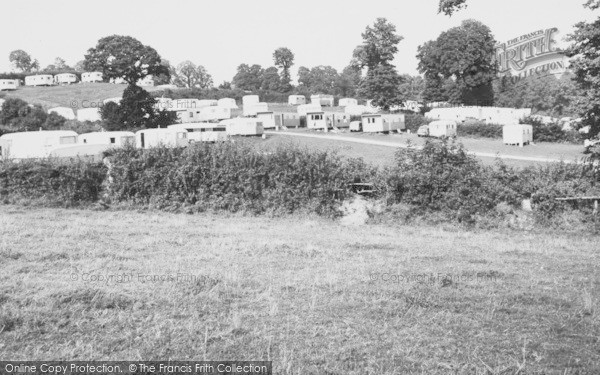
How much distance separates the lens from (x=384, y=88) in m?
71.5

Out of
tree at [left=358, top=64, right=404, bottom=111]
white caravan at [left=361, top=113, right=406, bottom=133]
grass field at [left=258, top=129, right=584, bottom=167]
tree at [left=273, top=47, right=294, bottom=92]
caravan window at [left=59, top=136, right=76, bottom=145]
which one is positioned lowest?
grass field at [left=258, top=129, right=584, bottom=167]

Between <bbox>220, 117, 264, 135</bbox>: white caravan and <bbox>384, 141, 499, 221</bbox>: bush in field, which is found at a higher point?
<bbox>220, 117, 264, 135</bbox>: white caravan

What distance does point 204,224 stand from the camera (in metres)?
16.0

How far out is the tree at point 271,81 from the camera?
407ft

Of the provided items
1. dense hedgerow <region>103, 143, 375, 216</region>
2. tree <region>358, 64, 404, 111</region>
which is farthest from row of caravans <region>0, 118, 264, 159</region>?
tree <region>358, 64, 404, 111</region>

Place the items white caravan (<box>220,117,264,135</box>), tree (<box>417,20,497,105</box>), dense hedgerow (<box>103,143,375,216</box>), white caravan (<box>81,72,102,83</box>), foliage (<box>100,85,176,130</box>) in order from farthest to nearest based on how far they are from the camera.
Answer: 1. white caravan (<box>81,72,102,83</box>)
2. tree (<box>417,20,497,105</box>)
3. foliage (<box>100,85,176,130</box>)
4. white caravan (<box>220,117,264,135</box>)
5. dense hedgerow (<box>103,143,375,216</box>)

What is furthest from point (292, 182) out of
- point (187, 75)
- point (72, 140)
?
point (187, 75)

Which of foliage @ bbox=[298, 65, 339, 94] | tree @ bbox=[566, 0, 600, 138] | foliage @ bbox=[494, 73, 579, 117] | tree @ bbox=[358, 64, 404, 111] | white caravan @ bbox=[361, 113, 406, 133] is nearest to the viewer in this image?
tree @ bbox=[566, 0, 600, 138]

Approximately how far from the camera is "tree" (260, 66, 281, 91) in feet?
407

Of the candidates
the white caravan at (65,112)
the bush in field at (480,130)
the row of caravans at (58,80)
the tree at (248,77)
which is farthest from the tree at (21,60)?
the bush in field at (480,130)

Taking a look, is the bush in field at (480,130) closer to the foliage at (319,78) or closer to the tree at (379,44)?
the tree at (379,44)

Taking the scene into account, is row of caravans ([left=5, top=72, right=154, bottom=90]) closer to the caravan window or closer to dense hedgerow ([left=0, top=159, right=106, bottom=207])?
Result: the caravan window

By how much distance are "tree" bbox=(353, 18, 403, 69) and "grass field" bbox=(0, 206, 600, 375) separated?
67.5 meters

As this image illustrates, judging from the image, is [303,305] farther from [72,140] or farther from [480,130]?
[480,130]
